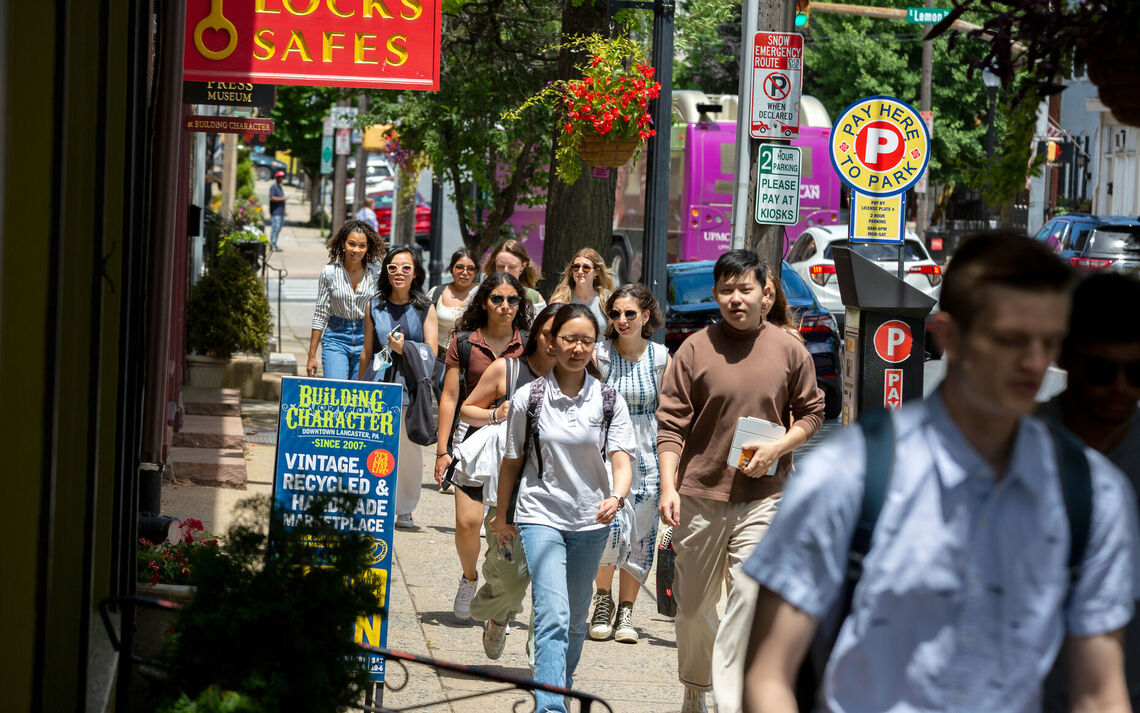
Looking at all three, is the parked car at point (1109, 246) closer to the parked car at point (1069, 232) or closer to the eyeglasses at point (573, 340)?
the parked car at point (1069, 232)

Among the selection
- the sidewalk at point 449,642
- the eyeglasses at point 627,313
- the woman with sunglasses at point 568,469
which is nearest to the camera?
the woman with sunglasses at point 568,469

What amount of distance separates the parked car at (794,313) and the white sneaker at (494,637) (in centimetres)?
785

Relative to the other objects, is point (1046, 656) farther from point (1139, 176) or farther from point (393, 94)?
point (1139, 176)

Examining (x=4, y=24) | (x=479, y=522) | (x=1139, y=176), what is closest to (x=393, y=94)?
(x=479, y=522)

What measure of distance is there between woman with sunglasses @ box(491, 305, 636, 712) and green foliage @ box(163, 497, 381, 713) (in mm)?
1741

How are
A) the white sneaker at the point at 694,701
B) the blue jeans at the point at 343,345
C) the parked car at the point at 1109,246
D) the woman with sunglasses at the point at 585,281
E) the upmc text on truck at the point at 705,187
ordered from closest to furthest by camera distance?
1. the white sneaker at the point at 694,701
2. the woman with sunglasses at the point at 585,281
3. the blue jeans at the point at 343,345
4. the parked car at the point at 1109,246
5. the upmc text on truck at the point at 705,187

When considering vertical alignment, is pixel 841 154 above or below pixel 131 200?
above

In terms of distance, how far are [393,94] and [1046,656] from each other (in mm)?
18333

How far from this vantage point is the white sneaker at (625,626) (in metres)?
7.38

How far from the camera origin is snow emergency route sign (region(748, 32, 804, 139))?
11.0m

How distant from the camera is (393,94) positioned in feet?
65.4

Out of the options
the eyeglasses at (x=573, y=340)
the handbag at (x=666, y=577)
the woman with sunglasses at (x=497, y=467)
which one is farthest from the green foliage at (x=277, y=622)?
the handbag at (x=666, y=577)

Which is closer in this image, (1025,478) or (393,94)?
(1025,478)

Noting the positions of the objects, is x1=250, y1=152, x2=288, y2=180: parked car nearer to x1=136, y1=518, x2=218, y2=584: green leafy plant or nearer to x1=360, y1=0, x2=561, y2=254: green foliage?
x1=360, y1=0, x2=561, y2=254: green foliage
